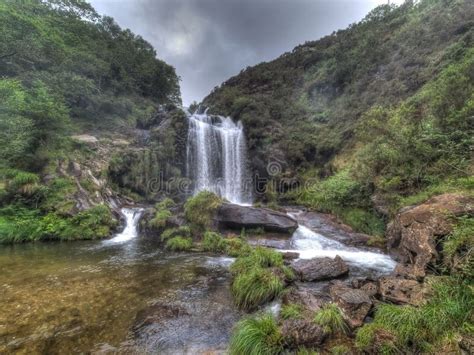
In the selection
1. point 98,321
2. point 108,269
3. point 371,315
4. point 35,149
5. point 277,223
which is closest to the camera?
point 371,315

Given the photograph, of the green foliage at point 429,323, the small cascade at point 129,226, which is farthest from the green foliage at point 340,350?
the small cascade at point 129,226

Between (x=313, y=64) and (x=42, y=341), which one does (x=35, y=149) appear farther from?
(x=313, y=64)

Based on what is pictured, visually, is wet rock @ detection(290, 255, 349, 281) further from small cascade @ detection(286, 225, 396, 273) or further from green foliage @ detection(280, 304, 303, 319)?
green foliage @ detection(280, 304, 303, 319)

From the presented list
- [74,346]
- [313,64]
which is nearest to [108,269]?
[74,346]

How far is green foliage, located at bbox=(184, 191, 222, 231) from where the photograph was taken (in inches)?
457

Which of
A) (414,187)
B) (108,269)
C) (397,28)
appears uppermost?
(397,28)

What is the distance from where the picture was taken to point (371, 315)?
4.52 metres

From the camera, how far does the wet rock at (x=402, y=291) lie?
433 cm

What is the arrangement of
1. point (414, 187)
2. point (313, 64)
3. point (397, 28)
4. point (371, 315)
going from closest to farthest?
point (371, 315) → point (414, 187) → point (397, 28) → point (313, 64)

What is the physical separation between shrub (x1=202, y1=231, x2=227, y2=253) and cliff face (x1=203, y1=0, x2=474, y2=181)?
13181mm

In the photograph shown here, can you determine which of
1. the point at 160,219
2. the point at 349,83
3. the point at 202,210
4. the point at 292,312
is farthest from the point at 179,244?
the point at 349,83

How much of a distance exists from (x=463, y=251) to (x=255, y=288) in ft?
13.6

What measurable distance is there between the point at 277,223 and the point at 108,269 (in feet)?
24.9

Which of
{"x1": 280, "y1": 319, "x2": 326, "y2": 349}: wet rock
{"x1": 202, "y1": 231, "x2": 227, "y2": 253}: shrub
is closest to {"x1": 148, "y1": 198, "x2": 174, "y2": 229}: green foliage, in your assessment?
{"x1": 202, "y1": 231, "x2": 227, "y2": 253}: shrub
